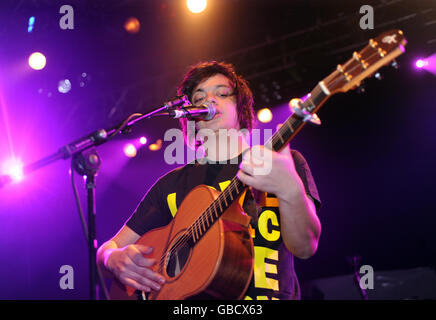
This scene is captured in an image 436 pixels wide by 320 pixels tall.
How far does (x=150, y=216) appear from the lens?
2754mm

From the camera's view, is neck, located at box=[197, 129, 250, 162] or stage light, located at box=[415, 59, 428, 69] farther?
stage light, located at box=[415, 59, 428, 69]

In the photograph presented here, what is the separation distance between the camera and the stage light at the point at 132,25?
575 cm

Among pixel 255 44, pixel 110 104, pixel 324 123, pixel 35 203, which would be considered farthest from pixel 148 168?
pixel 324 123

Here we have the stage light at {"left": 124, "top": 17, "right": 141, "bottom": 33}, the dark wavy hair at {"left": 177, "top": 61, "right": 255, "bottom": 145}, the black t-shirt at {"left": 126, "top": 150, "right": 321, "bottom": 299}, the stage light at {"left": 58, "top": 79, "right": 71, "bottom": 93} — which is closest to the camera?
the black t-shirt at {"left": 126, "top": 150, "right": 321, "bottom": 299}

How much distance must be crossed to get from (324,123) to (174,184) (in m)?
6.03

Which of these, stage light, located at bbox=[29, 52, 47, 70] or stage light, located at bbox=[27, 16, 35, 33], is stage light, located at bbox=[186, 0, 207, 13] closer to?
stage light, located at bbox=[27, 16, 35, 33]

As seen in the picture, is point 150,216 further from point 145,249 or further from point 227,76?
point 227,76

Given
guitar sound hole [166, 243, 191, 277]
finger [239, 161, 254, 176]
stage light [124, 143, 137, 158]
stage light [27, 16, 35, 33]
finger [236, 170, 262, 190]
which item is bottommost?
guitar sound hole [166, 243, 191, 277]

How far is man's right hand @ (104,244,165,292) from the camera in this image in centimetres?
221

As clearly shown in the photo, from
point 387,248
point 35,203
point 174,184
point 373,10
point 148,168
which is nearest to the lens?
point 174,184

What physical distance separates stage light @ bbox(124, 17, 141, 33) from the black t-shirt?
3692 millimetres

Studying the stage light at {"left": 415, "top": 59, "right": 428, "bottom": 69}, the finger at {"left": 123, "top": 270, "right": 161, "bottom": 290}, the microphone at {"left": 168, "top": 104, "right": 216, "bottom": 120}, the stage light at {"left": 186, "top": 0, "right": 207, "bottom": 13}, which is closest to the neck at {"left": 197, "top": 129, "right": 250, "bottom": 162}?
the microphone at {"left": 168, "top": 104, "right": 216, "bottom": 120}

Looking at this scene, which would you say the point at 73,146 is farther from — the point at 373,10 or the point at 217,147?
the point at 373,10

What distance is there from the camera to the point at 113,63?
258 inches
